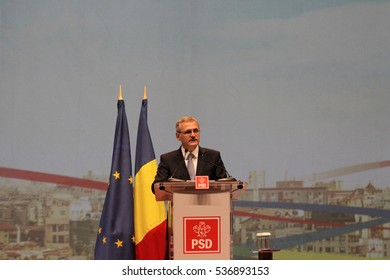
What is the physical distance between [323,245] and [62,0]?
358 centimetres

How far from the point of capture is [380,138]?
6492 mm

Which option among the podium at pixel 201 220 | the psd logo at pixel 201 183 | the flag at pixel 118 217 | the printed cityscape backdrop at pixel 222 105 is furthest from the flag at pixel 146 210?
the psd logo at pixel 201 183

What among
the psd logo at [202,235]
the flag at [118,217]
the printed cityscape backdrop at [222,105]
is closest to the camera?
the psd logo at [202,235]

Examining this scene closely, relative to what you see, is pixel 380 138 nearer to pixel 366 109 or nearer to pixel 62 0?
pixel 366 109

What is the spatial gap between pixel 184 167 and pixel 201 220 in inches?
33.4

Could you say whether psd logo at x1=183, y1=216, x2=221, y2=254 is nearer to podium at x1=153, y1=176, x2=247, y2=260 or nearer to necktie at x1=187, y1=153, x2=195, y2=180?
podium at x1=153, y1=176, x2=247, y2=260

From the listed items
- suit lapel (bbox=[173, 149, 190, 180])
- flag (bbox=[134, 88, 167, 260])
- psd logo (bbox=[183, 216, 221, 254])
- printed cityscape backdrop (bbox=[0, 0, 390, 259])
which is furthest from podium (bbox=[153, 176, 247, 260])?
printed cityscape backdrop (bbox=[0, 0, 390, 259])

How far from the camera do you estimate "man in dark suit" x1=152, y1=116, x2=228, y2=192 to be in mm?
4547

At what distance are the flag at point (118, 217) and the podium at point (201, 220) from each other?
5.40 ft

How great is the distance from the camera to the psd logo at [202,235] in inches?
147

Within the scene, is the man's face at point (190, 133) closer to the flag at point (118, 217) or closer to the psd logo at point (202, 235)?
the psd logo at point (202, 235)

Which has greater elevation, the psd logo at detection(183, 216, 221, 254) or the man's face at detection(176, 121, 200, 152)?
the man's face at detection(176, 121, 200, 152)

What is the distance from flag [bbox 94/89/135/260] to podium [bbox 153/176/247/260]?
1.64 m
